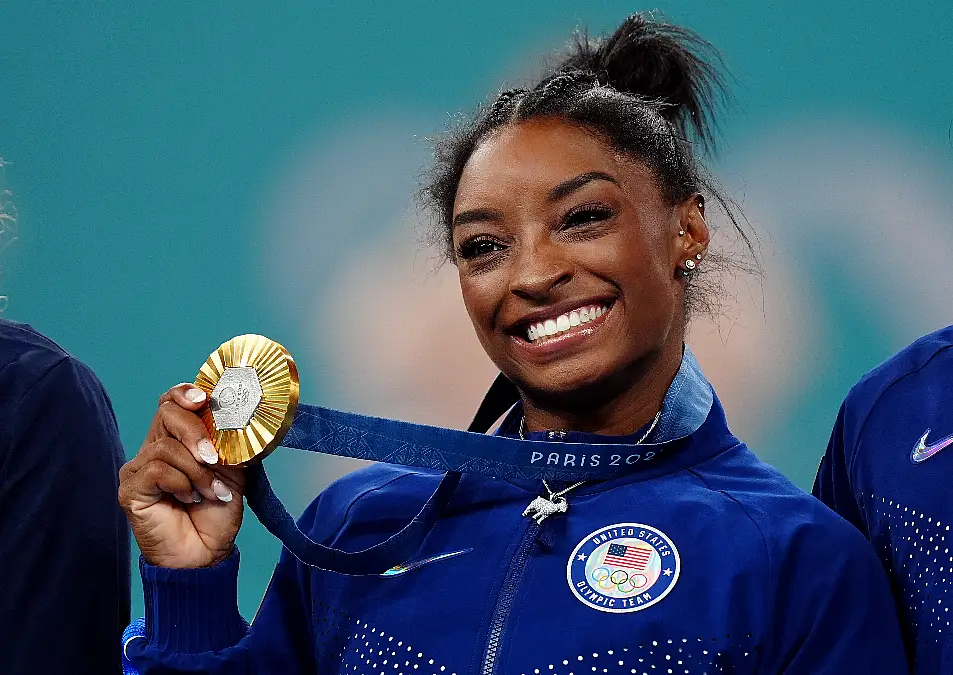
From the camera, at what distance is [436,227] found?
1.99 meters

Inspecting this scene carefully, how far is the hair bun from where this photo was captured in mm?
1887

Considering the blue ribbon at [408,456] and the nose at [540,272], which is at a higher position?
the nose at [540,272]

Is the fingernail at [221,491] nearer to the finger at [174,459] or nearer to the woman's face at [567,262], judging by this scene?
the finger at [174,459]

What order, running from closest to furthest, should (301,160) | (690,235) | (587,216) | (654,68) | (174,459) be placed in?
(174,459) < (587,216) < (690,235) < (654,68) < (301,160)

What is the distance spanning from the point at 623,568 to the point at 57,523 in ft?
2.18

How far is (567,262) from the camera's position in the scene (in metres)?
1.63

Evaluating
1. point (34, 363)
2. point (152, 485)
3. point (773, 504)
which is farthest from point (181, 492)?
point (773, 504)

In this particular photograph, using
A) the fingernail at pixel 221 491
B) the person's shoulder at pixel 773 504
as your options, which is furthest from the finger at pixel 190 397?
the person's shoulder at pixel 773 504

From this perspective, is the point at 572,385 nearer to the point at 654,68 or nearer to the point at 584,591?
the point at 584,591

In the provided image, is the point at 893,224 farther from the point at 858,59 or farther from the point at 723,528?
the point at 723,528

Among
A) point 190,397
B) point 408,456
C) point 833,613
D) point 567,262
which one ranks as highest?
point 567,262

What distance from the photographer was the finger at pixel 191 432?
1.54 meters

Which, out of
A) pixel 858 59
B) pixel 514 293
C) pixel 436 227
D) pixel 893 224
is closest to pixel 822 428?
pixel 893 224

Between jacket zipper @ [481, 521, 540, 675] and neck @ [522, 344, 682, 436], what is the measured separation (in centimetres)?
18
